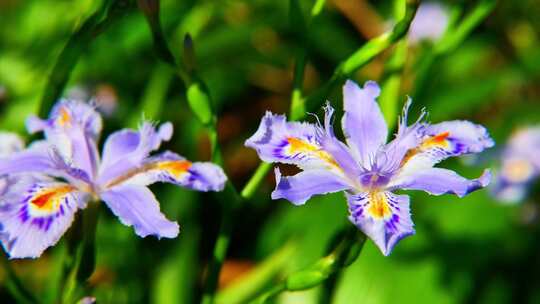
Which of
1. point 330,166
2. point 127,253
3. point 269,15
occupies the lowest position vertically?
point 127,253

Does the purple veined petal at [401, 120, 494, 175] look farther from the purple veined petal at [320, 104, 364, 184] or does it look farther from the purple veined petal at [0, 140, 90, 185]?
the purple veined petal at [0, 140, 90, 185]

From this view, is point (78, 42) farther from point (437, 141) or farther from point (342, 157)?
point (437, 141)

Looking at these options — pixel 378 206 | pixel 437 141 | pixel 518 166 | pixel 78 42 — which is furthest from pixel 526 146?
pixel 78 42

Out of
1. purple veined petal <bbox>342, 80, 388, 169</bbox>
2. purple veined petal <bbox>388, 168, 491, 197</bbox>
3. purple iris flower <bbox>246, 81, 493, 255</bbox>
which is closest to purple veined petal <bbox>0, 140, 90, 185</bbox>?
purple iris flower <bbox>246, 81, 493, 255</bbox>

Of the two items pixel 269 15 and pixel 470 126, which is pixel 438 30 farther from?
pixel 470 126

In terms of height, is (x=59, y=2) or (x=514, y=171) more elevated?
(x=59, y=2)

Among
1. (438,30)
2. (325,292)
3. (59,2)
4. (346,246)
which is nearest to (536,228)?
(325,292)
